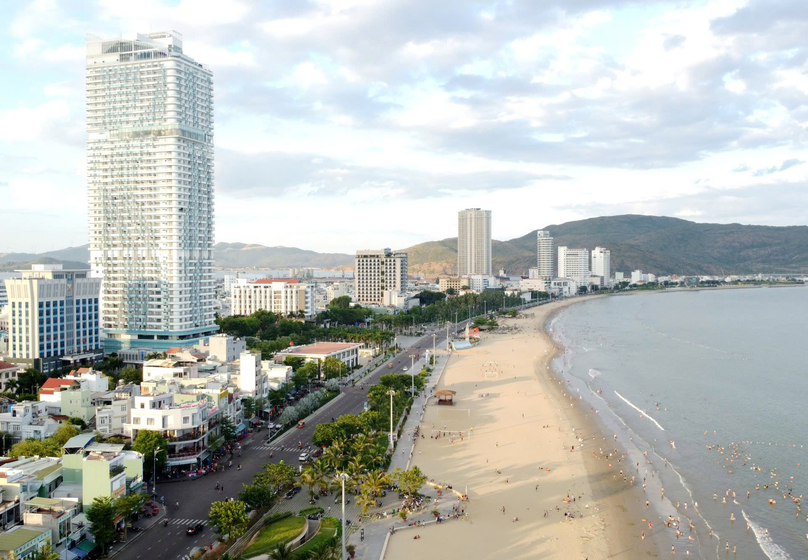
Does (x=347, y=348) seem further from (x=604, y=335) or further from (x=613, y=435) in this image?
(x=604, y=335)

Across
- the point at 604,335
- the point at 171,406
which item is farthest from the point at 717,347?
the point at 171,406

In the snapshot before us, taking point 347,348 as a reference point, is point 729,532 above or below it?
below

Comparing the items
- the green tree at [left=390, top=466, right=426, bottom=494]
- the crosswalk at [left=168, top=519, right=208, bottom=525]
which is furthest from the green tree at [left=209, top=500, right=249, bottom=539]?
the green tree at [left=390, top=466, right=426, bottom=494]

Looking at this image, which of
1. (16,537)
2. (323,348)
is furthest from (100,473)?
(323,348)

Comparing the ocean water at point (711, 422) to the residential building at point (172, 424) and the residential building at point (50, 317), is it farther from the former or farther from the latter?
the residential building at point (50, 317)

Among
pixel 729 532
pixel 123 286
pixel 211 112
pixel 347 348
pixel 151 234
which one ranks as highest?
pixel 211 112

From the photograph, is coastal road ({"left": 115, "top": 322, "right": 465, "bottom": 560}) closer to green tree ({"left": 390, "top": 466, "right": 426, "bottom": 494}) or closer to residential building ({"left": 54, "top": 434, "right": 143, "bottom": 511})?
residential building ({"left": 54, "top": 434, "right": 143, "bottom": 511})
